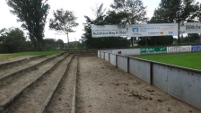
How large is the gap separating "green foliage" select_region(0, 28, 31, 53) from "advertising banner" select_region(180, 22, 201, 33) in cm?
3257

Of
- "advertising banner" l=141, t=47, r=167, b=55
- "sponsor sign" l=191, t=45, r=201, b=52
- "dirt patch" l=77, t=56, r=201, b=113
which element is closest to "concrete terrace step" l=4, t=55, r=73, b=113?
"dirt patch" l=77, t=56, r=201, b=113

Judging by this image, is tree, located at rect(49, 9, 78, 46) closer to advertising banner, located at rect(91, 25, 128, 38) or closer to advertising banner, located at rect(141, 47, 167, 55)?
advertising banner, located at rect(91, 25, 128, 38)

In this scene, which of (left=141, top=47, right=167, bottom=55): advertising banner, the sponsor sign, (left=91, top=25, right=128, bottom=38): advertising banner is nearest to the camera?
(left=141, top=47, right=167, bottom=55): advertising banner

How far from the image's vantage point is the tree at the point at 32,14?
115 ft

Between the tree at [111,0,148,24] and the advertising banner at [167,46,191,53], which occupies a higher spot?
the tree at [111,0,148,24]

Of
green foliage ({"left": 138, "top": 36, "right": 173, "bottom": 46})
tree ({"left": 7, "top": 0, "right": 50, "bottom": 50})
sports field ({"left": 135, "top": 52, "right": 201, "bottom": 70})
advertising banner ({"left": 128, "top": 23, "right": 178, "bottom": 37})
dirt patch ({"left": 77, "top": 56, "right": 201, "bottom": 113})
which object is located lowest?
sports field ({"left": 135, "top": 52, "right": 201, "bottom": 70})

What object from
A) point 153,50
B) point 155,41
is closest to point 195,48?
point 153,50

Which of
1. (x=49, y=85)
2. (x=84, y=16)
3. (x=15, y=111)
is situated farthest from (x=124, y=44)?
(x=15, y=111)

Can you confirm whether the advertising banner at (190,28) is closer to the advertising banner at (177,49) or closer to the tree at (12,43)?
the advertising banner at (177,49)

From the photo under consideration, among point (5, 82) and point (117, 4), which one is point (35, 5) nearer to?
point (117, 4)

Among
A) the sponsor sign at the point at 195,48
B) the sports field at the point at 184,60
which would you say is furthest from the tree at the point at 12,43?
the sponsor sign at the point at 195,48

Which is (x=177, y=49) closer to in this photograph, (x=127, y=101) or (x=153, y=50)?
(x=153, y=50)

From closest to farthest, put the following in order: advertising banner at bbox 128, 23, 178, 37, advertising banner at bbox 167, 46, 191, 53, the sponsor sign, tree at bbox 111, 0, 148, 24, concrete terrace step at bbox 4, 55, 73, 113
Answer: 1. concrete terrace step at bbox 4, 55, 73, 113
2. advertising banner at bbox 167, 46, 191, 53
3. the sponsor sign
4. advertising banner at bbox 128, 23, 178, 37
5. tree at bbox 111, 0, 148, 24

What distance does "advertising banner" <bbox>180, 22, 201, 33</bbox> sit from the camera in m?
36.2
